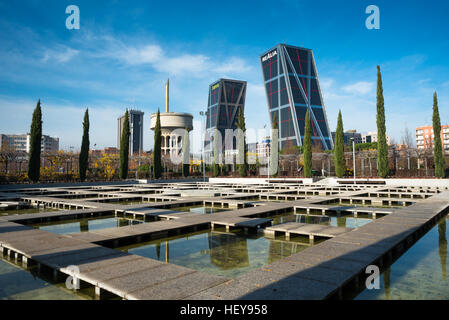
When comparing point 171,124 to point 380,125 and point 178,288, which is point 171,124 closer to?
point 380,125

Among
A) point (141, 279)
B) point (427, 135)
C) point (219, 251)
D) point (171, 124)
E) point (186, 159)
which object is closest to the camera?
point (141, 279)

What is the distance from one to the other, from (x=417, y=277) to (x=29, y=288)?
5808mm

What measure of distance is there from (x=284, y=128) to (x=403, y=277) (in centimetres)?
10496

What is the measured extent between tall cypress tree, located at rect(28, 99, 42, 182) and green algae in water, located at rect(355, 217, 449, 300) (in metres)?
29.2

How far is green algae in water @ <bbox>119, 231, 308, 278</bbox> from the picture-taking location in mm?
5223

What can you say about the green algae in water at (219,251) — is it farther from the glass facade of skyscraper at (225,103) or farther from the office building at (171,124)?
the glass facade of skyscraper at (225,103)

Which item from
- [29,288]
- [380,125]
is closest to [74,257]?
[29,288]

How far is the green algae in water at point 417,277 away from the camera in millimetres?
3863

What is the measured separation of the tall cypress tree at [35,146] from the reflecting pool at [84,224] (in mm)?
20430

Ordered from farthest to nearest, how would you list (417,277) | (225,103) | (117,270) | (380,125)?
(225,103) → (380,125) → (417,277) → (117,270)

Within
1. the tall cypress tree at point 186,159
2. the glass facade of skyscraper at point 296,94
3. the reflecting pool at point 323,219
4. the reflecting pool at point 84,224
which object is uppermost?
the glass facade of skyscraper at point 296,94

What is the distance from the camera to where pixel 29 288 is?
13.6ft

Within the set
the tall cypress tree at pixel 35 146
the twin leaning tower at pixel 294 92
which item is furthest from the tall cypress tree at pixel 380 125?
the twin leaning tower at pixel 294 92
